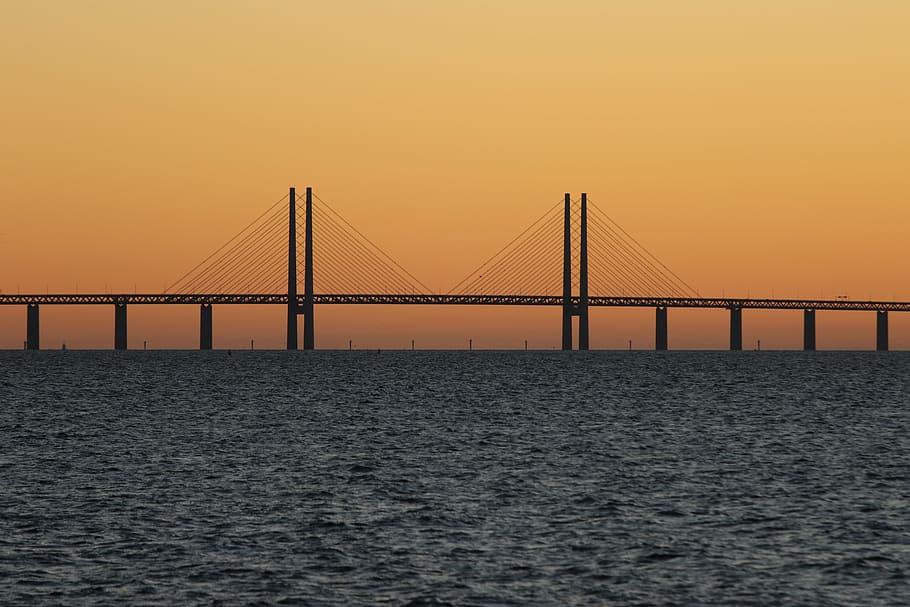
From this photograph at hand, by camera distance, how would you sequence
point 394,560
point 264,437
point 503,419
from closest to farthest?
point 394,560, point 264,437, point 503,419

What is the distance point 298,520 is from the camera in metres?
32.6

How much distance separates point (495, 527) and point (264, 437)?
91.1 feet

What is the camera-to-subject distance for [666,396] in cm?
9650

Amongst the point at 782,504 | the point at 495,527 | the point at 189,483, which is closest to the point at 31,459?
the point at 189,483

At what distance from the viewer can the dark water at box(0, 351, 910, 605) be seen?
25.1 m

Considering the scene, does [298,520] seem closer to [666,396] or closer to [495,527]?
[495,527]

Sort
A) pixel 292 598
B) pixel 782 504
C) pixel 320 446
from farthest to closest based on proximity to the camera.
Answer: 1. pixel 320 446
2. pixel 782 504
3. pixel 292 598

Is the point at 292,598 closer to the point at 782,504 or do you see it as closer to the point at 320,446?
the point at 782,504

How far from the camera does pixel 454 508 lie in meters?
34.8

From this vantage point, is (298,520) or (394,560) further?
(298,520)

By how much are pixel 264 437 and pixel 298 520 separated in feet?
84.5

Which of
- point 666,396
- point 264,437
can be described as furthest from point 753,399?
point 264,437

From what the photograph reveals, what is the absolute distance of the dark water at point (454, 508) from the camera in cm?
2511

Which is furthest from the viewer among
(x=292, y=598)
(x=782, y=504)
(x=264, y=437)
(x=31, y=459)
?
(x=264, y=437)
